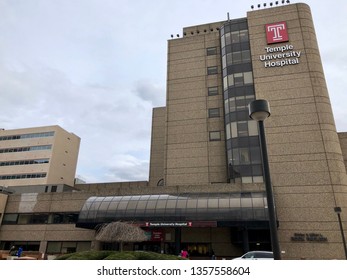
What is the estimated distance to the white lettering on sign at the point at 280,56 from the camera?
37312 mm

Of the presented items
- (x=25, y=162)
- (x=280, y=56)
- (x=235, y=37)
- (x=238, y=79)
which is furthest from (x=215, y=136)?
(x=25, y=162)

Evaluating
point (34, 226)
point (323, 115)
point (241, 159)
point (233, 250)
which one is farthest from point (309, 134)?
point (34, 226)

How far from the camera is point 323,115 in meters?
34.2

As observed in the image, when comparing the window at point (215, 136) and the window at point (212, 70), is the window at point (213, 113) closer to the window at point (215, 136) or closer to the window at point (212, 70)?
the window at point (215, 136)

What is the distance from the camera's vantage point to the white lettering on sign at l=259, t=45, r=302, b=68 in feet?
122

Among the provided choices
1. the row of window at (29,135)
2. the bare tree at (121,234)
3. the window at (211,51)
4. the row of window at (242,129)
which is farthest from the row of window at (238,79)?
the row of window at (29,135)

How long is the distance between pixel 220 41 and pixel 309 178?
2543cm

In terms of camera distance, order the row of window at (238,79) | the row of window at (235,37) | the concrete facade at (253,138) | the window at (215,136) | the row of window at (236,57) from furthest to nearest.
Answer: the row of window at (235,37) < the row of window at (236,57) < the window at (215,136) < the row of window at (238,79) < the concrete facade at (253,138)

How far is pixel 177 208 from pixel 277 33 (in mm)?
28110

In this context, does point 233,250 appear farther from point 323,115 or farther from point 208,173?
point 323,115

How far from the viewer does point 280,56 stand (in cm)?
3781

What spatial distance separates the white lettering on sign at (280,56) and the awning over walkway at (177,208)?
18.5 metres
